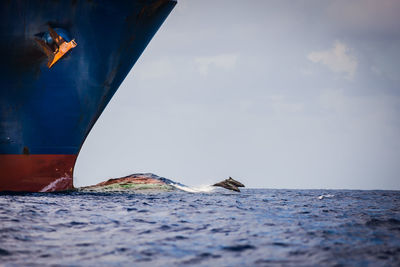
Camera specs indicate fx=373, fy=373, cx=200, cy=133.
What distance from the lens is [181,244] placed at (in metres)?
5.79

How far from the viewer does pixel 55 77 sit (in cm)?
1394

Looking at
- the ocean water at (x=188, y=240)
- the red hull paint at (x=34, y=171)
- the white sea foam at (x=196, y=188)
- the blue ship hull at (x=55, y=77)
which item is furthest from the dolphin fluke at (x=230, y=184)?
the ocean water at (x=188, y=240)

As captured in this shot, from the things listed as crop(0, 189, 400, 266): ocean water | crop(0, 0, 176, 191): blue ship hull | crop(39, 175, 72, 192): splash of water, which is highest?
crop(0, 0, 176, 191): blue ship hull

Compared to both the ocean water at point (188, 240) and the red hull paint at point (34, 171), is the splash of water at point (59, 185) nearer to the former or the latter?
the red hull paint at point (34, 171)

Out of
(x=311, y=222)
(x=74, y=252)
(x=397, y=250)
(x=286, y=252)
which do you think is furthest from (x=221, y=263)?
(x=311, y=222)

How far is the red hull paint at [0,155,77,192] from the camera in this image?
14.1 m

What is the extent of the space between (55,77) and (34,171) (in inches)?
146

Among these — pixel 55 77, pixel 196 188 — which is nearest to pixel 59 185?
pixel 55 77

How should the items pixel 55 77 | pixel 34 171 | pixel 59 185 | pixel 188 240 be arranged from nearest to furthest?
pixel 188 240 < pixel 55 77 < pixel 34 171 < pixel 59 185

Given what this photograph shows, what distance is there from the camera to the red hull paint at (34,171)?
14.1m

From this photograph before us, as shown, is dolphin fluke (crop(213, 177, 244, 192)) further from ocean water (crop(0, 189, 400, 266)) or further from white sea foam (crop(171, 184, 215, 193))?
ocean water (crop(0, 189, 400, 266))

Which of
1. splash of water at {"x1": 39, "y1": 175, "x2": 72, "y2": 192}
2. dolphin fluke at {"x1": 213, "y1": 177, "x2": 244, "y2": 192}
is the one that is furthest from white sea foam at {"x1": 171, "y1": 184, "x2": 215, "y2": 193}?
splash of water at {"x1": 39, "y1": 175, "x2": 72, "y2": 192}

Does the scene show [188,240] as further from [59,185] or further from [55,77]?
[59,185]

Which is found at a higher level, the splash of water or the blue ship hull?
the blue ship hull
